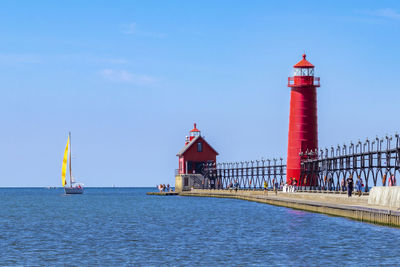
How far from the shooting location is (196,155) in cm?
10231

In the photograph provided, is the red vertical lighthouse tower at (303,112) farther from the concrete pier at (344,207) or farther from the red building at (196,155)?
the red building at (196,155)

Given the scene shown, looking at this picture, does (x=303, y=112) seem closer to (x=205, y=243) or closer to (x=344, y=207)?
(x=344, y=207)

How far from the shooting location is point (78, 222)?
4994 centimetres

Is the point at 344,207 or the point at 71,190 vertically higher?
the point at 344,207

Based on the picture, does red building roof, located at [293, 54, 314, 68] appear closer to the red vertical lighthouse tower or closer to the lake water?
the red vertical lighthouse tower

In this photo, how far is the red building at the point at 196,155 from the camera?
334ft

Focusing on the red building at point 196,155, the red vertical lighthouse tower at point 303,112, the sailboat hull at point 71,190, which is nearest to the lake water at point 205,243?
the red vertical lighthouse tower at point 303,112

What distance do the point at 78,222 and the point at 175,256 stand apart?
22421 millimetres

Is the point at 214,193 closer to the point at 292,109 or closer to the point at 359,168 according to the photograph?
the point at 292,109

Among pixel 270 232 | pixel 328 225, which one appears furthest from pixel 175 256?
pixel 328 225

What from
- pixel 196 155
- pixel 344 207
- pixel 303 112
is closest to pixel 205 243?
pixel 344 207

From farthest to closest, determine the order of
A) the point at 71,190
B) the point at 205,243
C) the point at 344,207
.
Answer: the point at 71,190 < the point at 344,207 < the point at 205,243

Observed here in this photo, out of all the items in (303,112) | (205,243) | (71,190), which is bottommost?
(71,190)

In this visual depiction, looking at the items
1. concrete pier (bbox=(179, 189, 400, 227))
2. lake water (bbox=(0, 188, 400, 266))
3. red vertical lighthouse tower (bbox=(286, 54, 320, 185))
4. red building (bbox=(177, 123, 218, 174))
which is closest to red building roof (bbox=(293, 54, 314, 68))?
red vertical lighthouse tower (bbox=(286, 54, 320, 185))
